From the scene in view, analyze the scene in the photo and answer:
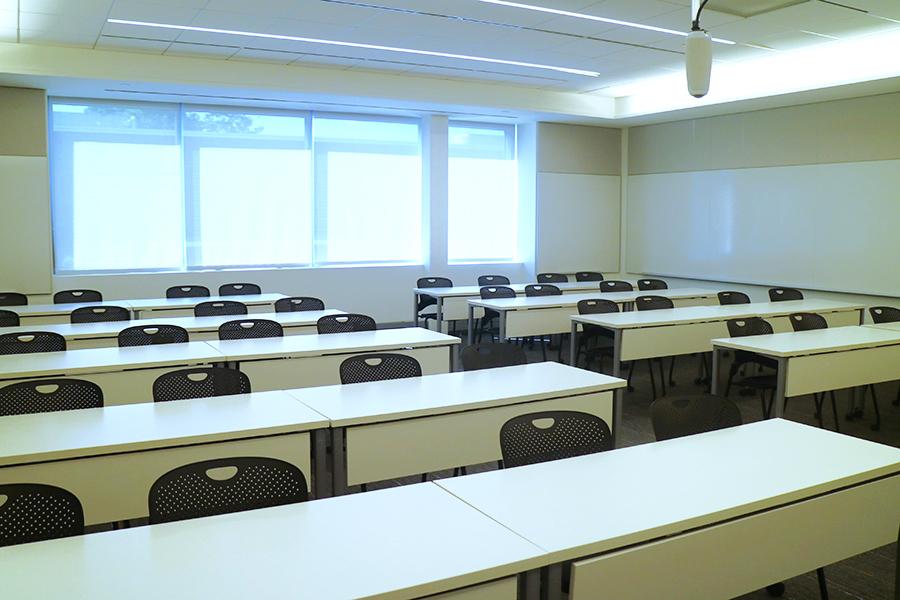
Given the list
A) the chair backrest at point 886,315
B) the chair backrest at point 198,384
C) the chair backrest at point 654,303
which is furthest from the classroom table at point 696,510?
the chair backrest at point 886,315

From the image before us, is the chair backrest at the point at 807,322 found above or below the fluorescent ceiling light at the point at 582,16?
below

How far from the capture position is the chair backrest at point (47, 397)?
3.32 m

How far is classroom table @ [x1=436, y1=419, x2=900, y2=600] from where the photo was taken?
197 centimetres

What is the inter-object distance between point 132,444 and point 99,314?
12.3 ft

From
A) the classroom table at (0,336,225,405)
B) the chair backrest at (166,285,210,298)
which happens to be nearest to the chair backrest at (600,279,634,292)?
the chair backrest at (166,285,210,298)

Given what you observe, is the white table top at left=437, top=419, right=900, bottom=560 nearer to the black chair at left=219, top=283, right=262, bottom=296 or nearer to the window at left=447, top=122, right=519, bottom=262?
the black chair at left=219, top=283, right=262, bottom=296

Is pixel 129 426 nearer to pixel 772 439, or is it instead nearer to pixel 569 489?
pixel 569 489

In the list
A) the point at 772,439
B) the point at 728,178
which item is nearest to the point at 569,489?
the point at 772,439

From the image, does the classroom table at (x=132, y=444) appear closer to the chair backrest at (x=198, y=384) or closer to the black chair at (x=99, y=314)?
the chair backrest at (x=198, y=384)

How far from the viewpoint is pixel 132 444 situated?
2734 millimetres

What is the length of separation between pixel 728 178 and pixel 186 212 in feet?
23.3

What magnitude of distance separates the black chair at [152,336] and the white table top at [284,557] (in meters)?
3.16

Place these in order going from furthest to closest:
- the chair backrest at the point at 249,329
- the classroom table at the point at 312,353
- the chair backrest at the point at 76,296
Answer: the chair backrest at the point at 76,296
the chair backrest at the point at 249,329
the classroom table at the point at 312,353

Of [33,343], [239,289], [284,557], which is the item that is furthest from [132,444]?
[239,289]
